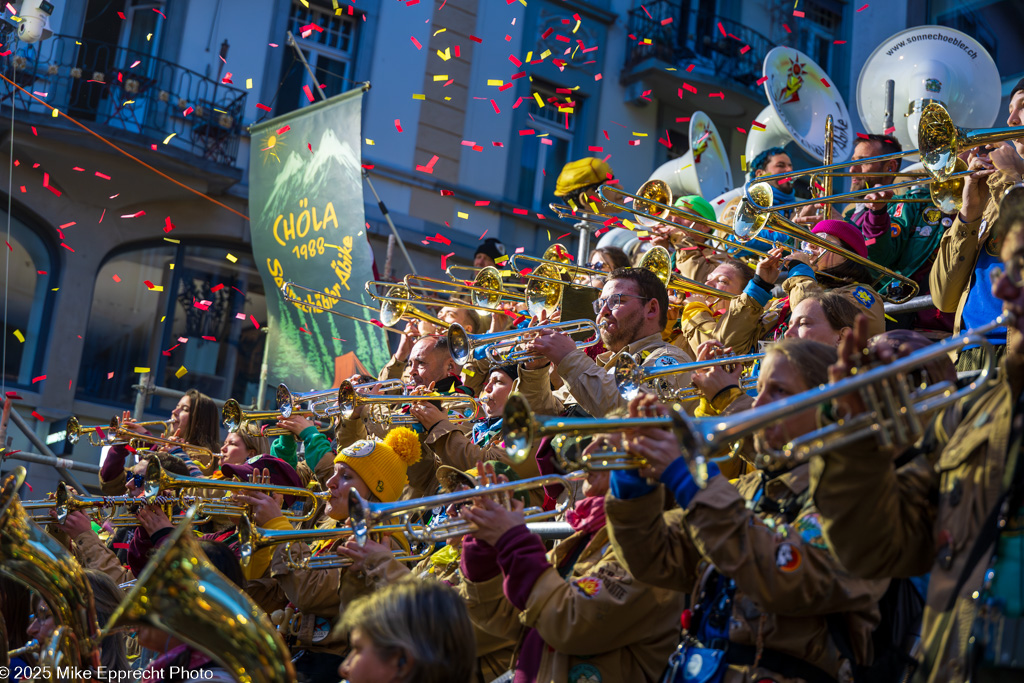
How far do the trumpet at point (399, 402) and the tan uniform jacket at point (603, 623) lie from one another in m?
2.80

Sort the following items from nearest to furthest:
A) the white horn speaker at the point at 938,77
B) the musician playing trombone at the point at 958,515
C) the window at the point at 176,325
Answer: the musician playing trombone at the point at 958,515 < the white horn speaker at the point at 938,77 < the window at the point at 176,325

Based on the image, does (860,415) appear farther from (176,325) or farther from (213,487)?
(176,325)

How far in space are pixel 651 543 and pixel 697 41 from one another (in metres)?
15.2

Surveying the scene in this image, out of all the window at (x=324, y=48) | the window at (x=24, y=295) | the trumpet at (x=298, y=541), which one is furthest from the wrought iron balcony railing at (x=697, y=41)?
the trumpet at (x=298, y=541)

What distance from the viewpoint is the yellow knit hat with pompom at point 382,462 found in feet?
17.2

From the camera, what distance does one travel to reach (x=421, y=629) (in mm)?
2766

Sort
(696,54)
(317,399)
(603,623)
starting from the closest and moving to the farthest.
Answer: (603,623)
(317,399)
(696,54)

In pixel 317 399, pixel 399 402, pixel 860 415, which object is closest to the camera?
pixel 860 415

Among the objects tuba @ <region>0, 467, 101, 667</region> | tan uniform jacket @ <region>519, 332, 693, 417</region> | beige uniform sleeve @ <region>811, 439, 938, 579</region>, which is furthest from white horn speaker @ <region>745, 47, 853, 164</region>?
tuba @ <region>0, 467, 101, 667</region>

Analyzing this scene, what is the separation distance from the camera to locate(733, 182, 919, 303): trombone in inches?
204

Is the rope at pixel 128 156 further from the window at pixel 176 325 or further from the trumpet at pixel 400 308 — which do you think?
the trumpet at pixel 400 308

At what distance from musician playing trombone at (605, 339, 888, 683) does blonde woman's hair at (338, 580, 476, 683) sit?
0.50 meters

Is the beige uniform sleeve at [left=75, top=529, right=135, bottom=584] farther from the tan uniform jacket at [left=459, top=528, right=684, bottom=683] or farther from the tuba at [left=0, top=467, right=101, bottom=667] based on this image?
the tan uniform jacket at [left=459, top=528, right=684, bottom=683]

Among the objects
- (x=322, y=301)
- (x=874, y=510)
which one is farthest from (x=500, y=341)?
(x=322, y=301)
